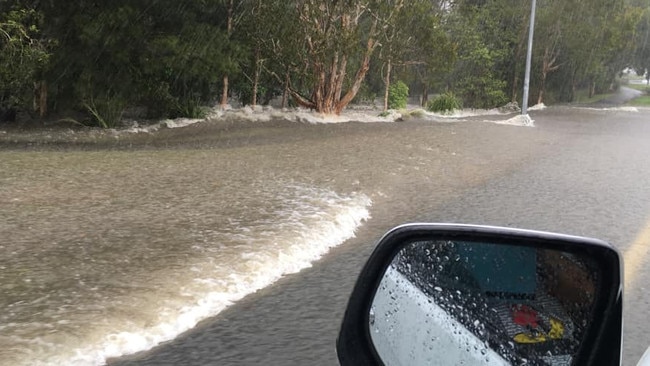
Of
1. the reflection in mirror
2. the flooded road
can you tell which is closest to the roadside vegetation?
the flooded road

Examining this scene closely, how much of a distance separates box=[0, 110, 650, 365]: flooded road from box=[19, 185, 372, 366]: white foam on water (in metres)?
0.02

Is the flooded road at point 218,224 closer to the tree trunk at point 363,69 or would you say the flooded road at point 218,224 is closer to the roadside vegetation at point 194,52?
the roadside vegetation at point 194,52

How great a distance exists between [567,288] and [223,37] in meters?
19.3

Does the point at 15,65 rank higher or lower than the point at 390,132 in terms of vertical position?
higher

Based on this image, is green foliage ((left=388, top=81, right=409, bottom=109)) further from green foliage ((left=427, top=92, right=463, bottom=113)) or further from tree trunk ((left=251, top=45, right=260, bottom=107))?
tree trunk ((left=251, top=45, right=260, bottom=107))

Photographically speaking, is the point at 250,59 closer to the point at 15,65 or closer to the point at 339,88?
the point at 339,88

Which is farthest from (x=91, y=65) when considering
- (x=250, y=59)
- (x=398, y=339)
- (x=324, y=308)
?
(x=398, y=339)

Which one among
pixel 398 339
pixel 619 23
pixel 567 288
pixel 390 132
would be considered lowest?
pixel 390 132

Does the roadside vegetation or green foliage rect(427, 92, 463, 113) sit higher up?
the roadside vegetation

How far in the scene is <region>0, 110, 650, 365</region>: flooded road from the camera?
14.6ft

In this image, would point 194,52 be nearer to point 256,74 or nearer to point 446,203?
point 256,74

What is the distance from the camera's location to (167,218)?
25.6 ft

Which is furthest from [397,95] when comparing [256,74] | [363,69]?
[256,74]

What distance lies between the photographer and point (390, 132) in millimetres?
20578
